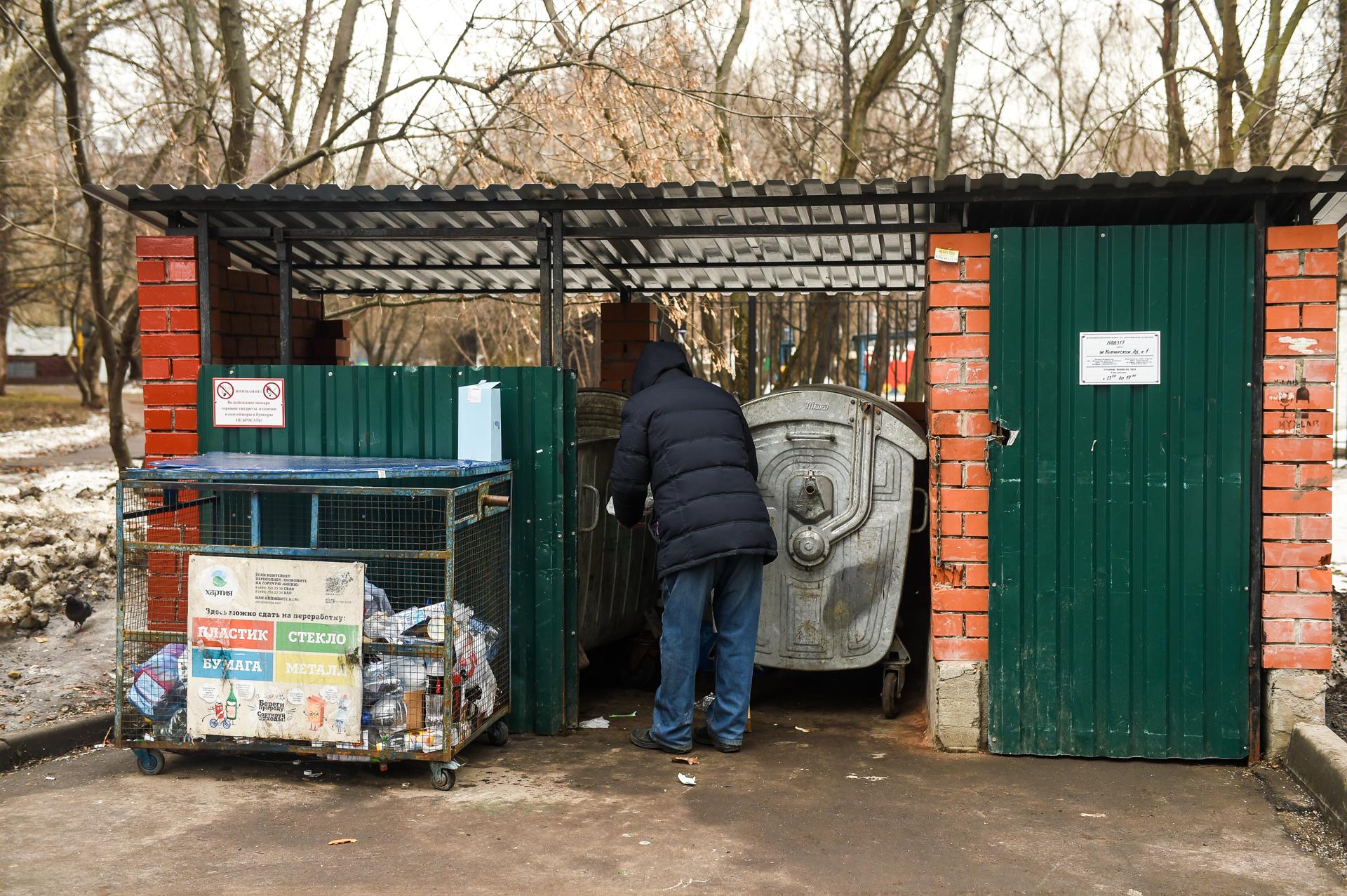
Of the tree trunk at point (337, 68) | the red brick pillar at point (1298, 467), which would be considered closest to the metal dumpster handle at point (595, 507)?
the red brick pillar at point (1298, 467)

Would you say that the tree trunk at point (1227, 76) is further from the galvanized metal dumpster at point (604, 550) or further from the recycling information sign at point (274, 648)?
the recycling information sign at point (274, 648)

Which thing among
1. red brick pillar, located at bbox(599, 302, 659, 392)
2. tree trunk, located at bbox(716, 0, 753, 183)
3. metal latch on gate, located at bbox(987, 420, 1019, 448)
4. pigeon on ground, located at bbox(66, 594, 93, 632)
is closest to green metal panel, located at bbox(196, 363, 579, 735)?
metal latch on gate, located at bbox(987, 420, 1019, 448)

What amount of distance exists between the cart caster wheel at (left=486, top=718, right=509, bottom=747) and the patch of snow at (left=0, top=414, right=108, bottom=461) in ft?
50.5

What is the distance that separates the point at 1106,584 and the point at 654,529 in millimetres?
1999

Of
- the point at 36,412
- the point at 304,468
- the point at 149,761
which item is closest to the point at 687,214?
the point at 304,468

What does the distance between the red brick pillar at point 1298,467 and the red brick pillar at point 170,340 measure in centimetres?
489

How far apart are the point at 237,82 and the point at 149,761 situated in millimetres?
6802

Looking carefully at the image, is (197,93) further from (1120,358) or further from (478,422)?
(1120,358)

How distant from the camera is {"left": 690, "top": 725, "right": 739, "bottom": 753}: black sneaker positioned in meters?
5.24

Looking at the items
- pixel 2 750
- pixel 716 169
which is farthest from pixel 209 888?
pixel 716 169

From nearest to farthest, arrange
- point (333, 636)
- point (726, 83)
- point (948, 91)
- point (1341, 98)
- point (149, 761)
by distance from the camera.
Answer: point (333, 636) → point (149, 761) → point (1341, 98) → point (726, 83) → point (948, 91)

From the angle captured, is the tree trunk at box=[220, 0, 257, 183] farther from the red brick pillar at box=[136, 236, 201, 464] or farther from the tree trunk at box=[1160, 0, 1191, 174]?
the tree trunk at box=[1160, 0, 1191, 174]

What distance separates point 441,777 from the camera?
4621 millimetres

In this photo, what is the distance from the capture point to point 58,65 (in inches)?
275
